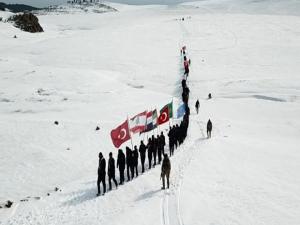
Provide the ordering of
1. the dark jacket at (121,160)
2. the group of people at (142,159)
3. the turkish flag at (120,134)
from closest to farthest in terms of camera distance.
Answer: the group of people at (142,159), the turkish flag at (120,134), the dark jacket at (121,160)

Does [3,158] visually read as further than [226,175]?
Yes

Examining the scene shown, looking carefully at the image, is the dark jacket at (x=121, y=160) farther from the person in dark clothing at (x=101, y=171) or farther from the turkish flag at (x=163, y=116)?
the turkish flag at (x=163, y=116)

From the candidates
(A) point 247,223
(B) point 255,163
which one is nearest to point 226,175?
(B) point 255,163

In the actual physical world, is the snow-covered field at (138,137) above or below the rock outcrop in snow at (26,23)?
below

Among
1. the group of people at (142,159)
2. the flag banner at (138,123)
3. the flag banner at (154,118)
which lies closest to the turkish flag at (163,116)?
the group of people at (142,159)

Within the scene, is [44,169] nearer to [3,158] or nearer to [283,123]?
[3,158]

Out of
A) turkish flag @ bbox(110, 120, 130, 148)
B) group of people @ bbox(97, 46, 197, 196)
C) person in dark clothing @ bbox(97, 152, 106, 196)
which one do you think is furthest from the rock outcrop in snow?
person in dark clothing @ bbox(97, 152, 106, 196)

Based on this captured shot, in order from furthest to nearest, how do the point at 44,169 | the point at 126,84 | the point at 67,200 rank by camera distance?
1. the point at 126,84
2. the point at 44,169
3. the point at 67,200
